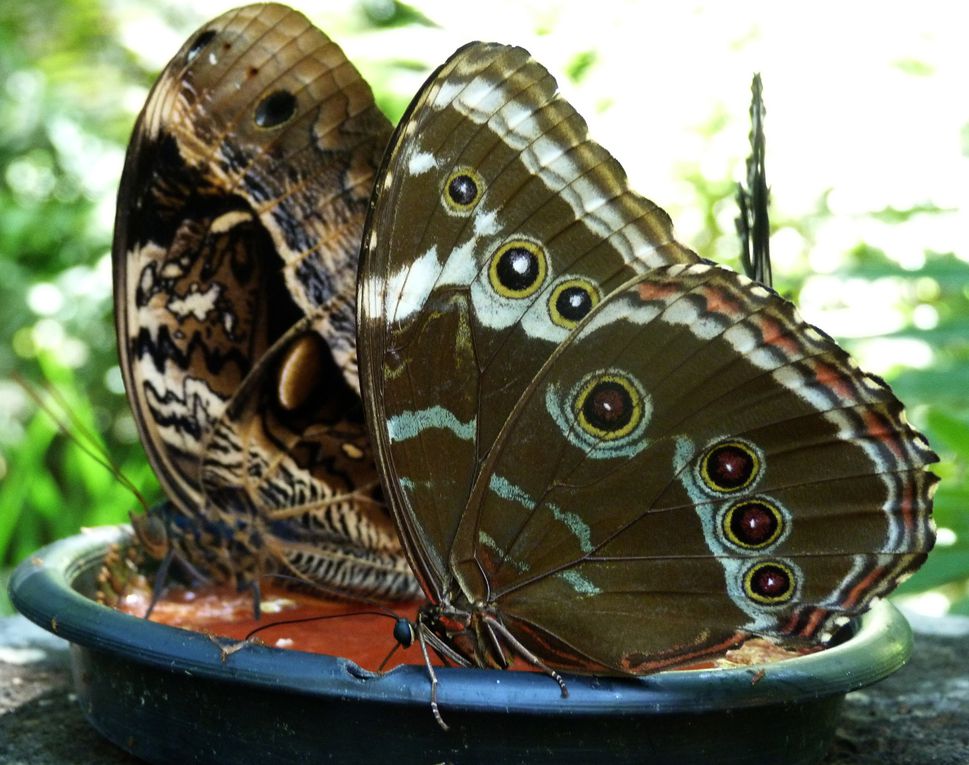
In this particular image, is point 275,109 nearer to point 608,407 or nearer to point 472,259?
point 472,259

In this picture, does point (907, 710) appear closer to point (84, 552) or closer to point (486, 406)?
point (486, 406)

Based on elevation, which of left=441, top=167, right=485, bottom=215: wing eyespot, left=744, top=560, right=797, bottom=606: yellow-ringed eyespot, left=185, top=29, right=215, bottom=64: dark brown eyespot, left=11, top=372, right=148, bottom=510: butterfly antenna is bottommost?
left=11, top=372, right=148, bottom=510: butterfly antenna

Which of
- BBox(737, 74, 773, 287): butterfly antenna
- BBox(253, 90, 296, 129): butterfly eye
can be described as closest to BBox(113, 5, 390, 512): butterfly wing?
BBox(253, 90, 296, 129): butterfly eye

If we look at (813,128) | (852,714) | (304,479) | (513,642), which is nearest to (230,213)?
(304,479)

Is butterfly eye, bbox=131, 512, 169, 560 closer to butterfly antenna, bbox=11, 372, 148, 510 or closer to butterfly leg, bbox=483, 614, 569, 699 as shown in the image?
butterfly antenna, bbox=11, 372, 148, 510

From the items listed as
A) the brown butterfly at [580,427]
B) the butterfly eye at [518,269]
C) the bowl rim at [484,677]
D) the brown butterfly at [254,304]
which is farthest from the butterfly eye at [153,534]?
the butterfly eye at [518,269]

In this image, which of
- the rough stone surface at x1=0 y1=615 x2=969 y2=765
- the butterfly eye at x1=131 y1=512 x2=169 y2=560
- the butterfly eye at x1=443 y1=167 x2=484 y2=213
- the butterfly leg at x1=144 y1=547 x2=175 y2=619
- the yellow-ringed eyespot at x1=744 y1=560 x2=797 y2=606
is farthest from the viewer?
the butterfly eye at x1=131 y1=512 x2=169 y2=560

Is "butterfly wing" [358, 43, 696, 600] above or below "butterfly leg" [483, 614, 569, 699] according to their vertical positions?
above

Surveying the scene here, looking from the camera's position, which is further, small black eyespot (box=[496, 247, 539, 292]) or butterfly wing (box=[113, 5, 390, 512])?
butterfly wing (box=[113, 5, 390, 512])
